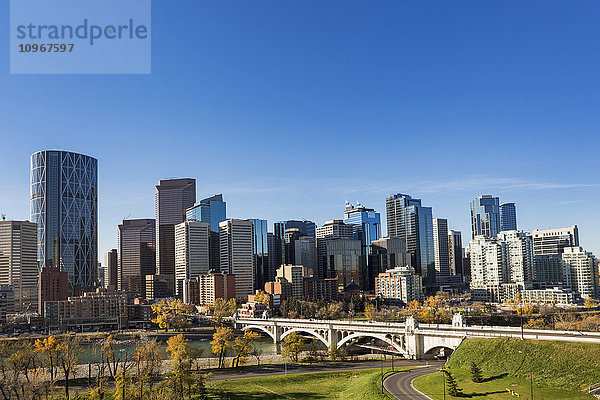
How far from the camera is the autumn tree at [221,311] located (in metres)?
174

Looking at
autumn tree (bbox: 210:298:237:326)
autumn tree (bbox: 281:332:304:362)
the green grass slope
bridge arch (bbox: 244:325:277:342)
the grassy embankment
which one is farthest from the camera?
autumn tree (bbox: 210:298:237:326)

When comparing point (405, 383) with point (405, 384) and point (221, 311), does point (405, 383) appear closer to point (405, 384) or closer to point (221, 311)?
point (405, 384)

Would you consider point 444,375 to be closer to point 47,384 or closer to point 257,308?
point 47,384

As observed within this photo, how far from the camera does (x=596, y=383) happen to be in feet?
188

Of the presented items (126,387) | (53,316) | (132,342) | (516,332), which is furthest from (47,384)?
(53,316)

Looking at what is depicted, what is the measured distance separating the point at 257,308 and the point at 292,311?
12.1 m

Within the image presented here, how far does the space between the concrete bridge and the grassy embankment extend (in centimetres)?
412

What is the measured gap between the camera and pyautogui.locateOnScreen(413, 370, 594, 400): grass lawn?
56250 millimetres

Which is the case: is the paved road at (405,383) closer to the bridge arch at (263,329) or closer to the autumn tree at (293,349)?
the autumn tree at (293,349)

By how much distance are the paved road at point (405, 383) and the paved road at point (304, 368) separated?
19.4ft

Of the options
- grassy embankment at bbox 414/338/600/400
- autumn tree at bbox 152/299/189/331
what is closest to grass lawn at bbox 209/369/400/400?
grassy embankment at bbox 414/338/600/400

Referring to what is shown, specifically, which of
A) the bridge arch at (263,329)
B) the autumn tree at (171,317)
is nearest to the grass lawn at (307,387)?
the bridge arch at (263,329)

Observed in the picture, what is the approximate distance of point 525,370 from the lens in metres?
64.8

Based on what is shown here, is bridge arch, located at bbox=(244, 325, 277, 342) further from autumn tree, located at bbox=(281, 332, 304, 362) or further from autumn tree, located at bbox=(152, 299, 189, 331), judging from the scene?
autumn tree, located at bbox=(281, 332, 304, 362)
